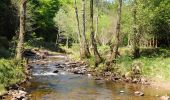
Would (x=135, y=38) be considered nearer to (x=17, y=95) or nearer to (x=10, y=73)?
(x=10, y=73)

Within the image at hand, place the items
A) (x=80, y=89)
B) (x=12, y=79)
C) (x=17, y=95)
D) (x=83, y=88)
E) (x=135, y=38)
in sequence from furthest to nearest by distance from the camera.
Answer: (x=135, y=38) < (x=83, y=88) < (x=80, y=89) < (x=12, y=79) < (x=17, y=95)

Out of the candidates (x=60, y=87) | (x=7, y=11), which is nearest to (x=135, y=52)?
(x=60, y=87)

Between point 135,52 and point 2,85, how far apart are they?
16236mm

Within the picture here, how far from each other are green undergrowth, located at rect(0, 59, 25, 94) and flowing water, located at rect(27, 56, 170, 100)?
1074mm

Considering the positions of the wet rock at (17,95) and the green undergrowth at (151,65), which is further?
the green undergrowth at (151,65)

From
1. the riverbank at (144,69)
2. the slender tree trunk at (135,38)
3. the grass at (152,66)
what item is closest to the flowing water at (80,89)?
the riverbank at (144,69)

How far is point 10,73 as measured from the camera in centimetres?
2467

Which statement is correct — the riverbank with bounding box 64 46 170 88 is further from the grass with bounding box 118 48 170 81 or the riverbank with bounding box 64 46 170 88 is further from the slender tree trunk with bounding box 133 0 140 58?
the slender tree trunk with bounding box 133 0 140 58

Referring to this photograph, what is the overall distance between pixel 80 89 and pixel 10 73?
4.77 meters

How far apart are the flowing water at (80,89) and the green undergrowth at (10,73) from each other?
1.07 meters

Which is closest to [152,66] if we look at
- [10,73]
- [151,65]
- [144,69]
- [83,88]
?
[151,65]

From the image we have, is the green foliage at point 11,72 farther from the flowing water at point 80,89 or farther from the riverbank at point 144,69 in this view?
the riverbank at point 144,69

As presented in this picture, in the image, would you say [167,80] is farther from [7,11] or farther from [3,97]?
[7,11]

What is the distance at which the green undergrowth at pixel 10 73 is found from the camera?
2273 centimetres
